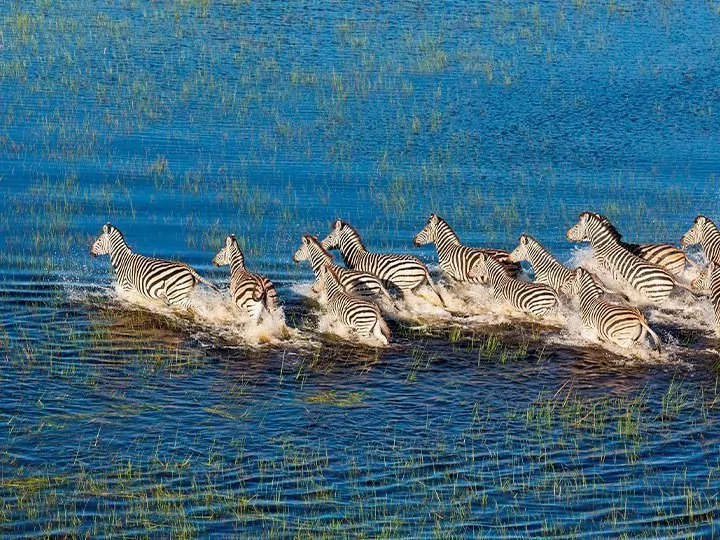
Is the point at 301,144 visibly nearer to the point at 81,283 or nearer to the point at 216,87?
the point at 216,87

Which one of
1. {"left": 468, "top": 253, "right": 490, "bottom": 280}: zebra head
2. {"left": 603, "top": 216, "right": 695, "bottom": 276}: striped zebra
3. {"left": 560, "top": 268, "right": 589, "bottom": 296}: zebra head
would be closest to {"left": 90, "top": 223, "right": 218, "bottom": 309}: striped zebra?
{"left": 468, "top": 253, "right": 490, "bottom": 280}: zebra head

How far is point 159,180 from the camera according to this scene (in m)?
25.7

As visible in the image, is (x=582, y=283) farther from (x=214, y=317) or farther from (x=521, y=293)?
(x=214, y=317)

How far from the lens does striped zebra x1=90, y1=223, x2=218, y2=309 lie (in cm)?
1850

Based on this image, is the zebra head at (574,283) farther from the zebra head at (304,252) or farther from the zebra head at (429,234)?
the zebra head at (304,252)

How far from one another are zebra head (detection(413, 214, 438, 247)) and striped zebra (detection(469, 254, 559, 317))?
1629 millimetres

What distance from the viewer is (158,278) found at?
18.6 meters

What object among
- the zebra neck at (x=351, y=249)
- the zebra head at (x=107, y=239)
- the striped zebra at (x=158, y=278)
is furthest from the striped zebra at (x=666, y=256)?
the zebra head at (x=107, y=239)

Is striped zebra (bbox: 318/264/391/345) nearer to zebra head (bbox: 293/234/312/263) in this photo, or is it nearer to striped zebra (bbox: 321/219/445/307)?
striped zebra (bbox: 321/219/445/307)

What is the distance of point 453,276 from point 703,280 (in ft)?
12.5

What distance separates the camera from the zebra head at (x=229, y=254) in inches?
762

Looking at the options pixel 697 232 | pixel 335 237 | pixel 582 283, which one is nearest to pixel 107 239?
pixel 335 237

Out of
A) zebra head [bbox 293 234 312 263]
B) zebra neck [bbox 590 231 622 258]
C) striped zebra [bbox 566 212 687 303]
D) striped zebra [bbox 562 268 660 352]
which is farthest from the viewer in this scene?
zebra neck [bbox 590 231 622 258]

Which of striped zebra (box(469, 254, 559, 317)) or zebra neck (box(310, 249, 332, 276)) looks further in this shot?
zebra neck (box(310, 249, 332, 276))
